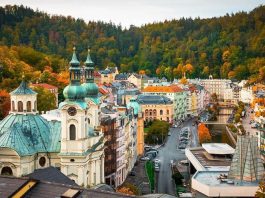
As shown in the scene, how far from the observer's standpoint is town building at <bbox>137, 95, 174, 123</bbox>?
12606cm

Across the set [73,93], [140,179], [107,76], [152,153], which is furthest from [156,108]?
[73,93]

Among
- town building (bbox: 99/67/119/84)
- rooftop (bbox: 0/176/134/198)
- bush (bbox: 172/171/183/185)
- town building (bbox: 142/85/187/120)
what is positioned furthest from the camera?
town building (bbox: 99/67/119/84)

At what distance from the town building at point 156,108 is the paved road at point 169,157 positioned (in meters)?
6.53

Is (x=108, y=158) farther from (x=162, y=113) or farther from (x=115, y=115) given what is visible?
(x=162, y=113)

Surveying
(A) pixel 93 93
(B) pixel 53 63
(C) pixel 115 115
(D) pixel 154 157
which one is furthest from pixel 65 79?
(A) pixel 93 93

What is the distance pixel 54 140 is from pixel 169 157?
119ft

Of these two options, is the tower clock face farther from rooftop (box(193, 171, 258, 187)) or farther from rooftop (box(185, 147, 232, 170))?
rooftop (box(185, 147, 232, 170))

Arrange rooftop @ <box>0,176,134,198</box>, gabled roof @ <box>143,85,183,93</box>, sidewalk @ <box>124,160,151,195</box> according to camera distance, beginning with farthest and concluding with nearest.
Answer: gabled roof @ <box>143,85,183,93</box>, sidewalk @ <box>124,160,151,195</box>, rooftop @ <box>0,176,134,198</box>

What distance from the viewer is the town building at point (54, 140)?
4666 centimetres

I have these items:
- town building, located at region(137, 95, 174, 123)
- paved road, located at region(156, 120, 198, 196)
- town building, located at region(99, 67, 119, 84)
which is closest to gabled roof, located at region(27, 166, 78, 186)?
paved road, located at region(156, 120, 198, 196)

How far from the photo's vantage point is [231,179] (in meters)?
51.9

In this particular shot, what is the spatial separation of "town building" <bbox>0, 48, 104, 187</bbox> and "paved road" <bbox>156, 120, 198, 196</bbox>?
1410cm

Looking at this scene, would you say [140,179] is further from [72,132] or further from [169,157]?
[72,132]

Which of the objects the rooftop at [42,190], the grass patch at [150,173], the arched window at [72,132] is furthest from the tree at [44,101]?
the rooftop at [42,190]
